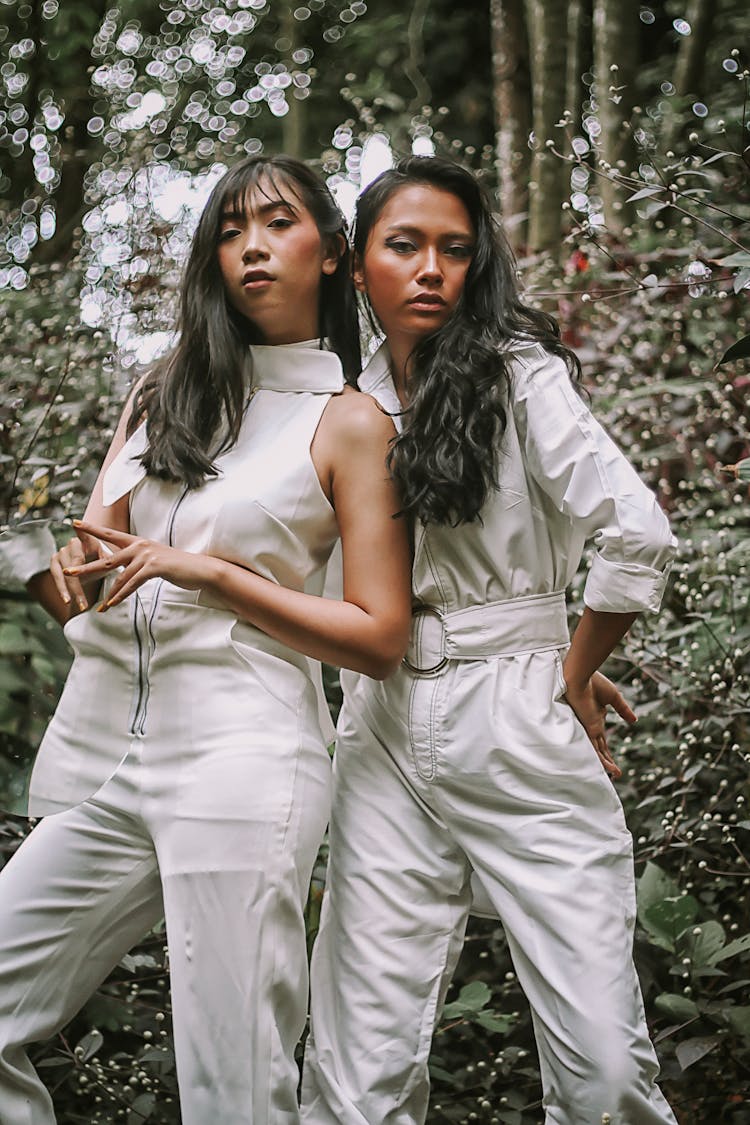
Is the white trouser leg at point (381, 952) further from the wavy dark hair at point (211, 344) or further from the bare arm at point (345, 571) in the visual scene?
the wavy dark hair at point (211, 344)

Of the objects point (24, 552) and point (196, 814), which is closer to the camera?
point (196, 814)

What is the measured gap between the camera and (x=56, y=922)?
2.09m

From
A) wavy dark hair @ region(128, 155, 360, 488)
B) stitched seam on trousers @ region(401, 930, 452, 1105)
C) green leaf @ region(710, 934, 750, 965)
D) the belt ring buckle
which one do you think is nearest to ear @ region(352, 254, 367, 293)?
wavy dark hair @ region(128, 155, 360, 488)

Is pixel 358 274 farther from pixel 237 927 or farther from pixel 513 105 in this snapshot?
pixel 513 105

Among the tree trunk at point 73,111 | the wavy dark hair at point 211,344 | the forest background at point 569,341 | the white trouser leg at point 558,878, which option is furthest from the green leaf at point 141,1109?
the tree trunk at point 73,111

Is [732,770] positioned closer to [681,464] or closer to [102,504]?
[681,464]

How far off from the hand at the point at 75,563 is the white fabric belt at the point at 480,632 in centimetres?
59

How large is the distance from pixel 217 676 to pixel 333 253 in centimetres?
90

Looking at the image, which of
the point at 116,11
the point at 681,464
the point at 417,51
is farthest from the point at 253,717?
the point at 417,51

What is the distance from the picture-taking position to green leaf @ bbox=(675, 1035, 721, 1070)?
8.55ft

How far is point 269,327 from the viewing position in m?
2.40

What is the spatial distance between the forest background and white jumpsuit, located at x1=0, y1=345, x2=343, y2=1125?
0.18 m

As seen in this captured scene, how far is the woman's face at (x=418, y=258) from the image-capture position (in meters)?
2.34

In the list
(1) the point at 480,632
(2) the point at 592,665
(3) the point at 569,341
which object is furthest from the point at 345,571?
(3) the point at 569,341
